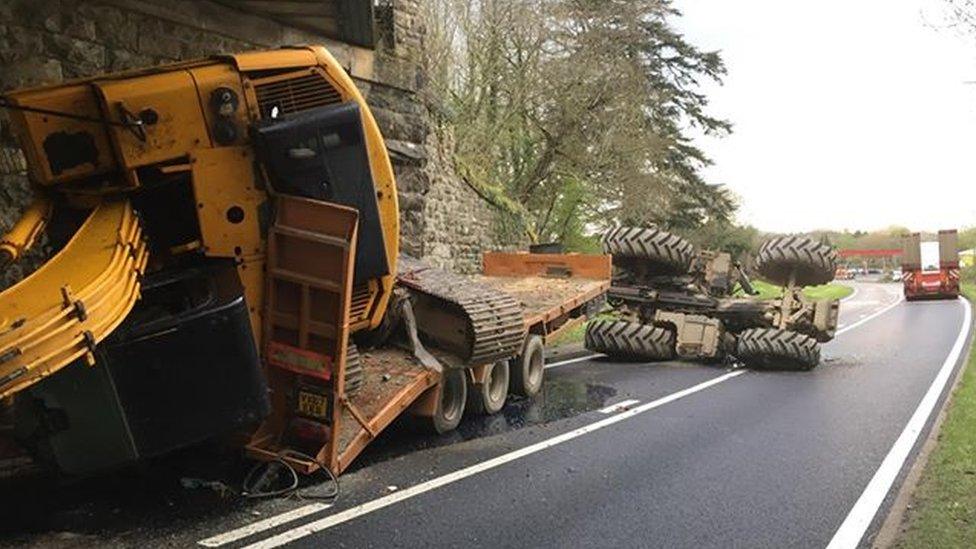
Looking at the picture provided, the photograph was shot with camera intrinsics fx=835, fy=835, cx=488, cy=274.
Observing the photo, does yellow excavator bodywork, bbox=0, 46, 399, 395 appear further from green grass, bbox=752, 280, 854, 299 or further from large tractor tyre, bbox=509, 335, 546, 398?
green grass, bbox=752, 280, 854, 299

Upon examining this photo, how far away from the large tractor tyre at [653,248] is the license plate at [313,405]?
8.94 metres

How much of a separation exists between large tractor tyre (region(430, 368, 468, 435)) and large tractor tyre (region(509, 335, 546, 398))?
4.60ft

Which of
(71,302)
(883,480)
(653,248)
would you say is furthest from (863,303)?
(71,302)

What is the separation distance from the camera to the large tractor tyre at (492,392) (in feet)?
28.0

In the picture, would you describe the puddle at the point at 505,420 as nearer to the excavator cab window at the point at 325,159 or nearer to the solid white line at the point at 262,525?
the solid white line at the point at 262,525

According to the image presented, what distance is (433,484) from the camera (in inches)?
245

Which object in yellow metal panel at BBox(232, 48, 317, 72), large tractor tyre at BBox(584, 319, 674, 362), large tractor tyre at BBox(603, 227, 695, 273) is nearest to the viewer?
yellow metal panel at BBox(232, 48, 317, 72)

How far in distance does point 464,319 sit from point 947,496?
4.08 metres

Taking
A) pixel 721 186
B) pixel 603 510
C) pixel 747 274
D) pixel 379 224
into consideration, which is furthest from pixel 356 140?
pixel 721 186

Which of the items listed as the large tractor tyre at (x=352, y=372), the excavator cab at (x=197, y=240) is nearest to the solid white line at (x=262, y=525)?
the excavator cab at (x=197, y=240)

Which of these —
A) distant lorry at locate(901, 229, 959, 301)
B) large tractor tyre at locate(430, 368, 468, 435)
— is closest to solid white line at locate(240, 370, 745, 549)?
large tractor tyre at locate(430, 368, 468, 435)

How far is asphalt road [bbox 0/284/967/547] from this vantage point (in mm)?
5145

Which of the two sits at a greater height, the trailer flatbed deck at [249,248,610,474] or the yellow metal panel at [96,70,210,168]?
the yellow metal panel at [96,70,210,168]

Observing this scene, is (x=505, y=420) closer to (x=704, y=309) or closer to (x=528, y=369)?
(x=528, y=369)
